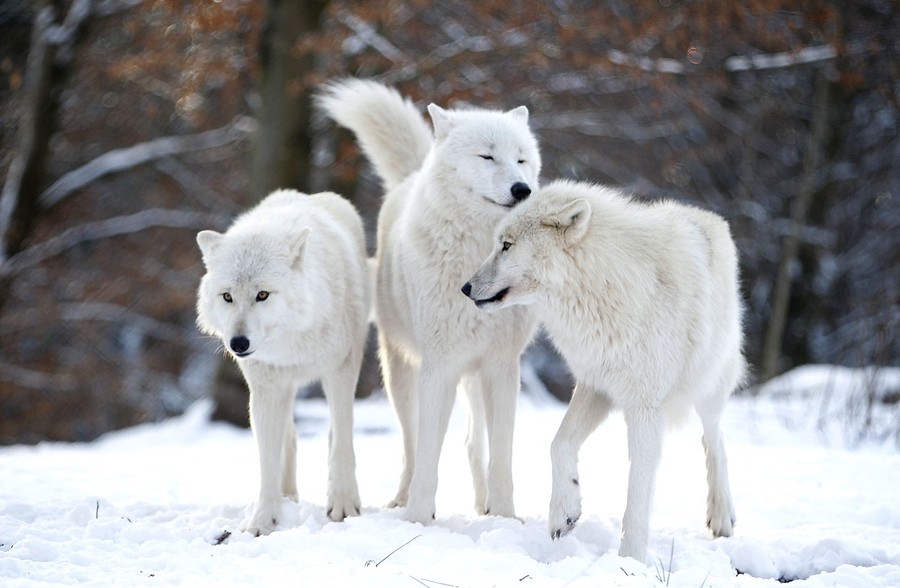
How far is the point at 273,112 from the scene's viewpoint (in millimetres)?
8961

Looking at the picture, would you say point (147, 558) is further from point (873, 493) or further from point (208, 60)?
point (208, 60)

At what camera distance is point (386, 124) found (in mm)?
5805

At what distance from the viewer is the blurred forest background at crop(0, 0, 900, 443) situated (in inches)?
360

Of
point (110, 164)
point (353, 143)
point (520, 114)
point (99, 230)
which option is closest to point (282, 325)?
point (520, 114)

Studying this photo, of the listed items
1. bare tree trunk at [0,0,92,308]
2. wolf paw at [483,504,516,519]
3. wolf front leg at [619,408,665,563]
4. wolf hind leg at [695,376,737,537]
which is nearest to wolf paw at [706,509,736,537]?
wolf hind leg at [695,376,737,537]

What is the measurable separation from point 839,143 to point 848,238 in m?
1.66

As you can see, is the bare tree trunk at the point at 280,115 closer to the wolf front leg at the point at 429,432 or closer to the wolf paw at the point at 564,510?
the wolf front leg at the point at 429,432

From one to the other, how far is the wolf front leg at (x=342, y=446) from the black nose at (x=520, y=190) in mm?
1257

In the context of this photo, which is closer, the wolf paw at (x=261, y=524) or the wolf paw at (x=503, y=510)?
the wolf paw at (x=261, y=524)

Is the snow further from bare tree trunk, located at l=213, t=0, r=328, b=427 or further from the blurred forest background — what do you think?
the blurred forest background

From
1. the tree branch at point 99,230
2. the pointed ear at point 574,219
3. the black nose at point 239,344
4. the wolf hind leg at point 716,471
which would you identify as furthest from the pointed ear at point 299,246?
the tree branch at point 99,230

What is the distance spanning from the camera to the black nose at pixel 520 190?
436 centimetres

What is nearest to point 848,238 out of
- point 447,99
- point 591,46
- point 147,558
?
point 591,46

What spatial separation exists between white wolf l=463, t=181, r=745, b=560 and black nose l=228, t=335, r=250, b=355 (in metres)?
1.11
